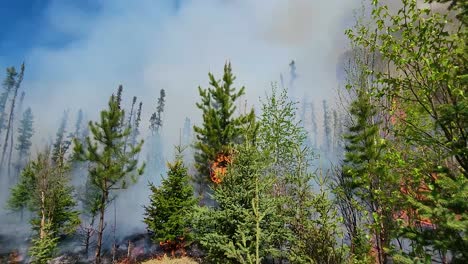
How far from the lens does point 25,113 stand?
301 ft

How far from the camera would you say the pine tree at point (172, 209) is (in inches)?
841

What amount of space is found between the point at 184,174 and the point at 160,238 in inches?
183

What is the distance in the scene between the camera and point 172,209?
22000 mm

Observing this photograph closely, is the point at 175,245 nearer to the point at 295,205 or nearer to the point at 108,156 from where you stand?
the point at 108,156

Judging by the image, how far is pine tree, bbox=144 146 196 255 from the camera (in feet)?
70.1

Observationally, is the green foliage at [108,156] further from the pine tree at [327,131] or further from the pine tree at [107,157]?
the pine tree at [327,131]

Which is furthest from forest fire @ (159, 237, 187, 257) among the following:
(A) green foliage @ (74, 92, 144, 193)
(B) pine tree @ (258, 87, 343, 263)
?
(B) pine tree @ (258, 87, 343, 263)

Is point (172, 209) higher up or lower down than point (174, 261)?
higher up

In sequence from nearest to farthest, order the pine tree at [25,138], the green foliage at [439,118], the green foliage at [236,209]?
the green foliage at [439,118], the green foliage at [236,209], the pine tree at [25,138]

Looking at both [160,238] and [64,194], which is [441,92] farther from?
[64,194]

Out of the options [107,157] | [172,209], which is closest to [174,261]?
[172,209]

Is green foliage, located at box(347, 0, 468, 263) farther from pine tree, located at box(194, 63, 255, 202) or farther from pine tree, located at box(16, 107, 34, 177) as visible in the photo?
pine tree, located at box(16, 107, 34, 177)

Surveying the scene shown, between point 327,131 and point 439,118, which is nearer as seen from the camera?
point 439,118

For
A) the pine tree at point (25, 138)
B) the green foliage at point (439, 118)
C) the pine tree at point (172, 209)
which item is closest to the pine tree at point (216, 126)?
the pine tree at point (172, 209)
